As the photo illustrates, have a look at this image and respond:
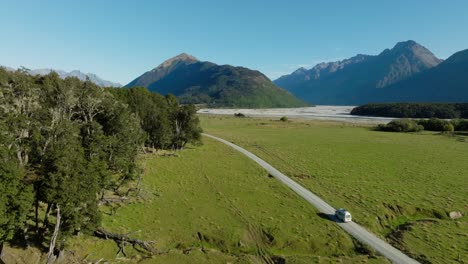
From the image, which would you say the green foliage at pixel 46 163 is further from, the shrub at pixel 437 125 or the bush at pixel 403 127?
the shrub at pixel 437 125

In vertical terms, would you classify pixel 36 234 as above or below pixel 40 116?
below

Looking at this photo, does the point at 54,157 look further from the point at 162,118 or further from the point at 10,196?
the point at 162,118

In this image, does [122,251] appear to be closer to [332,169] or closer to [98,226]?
[98,226]

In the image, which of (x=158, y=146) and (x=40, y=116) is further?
(x=158, y=146)

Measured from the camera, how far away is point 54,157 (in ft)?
90.3

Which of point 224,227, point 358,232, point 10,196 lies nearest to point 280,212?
point 224,227

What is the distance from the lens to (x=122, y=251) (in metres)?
32.0

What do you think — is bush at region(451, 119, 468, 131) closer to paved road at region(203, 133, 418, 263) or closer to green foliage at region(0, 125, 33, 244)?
paved road at region(203, 133, 418, 263)

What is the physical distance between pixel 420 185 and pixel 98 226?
58174 millimetres

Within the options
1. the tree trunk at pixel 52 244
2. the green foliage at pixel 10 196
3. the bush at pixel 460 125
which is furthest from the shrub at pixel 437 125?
the green foliage at pixel 10 196

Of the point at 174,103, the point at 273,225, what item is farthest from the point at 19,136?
the point at 174,103

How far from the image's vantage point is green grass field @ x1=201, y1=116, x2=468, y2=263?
36000mm

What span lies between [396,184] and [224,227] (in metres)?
38.9

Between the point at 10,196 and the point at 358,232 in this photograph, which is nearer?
the point at 10,196
